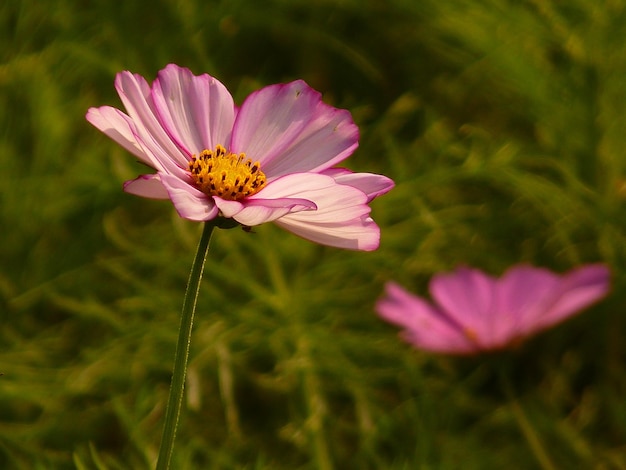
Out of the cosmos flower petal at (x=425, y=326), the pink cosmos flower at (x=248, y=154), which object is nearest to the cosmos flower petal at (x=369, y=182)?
the pink cosmos flower at (x=248, y=154)

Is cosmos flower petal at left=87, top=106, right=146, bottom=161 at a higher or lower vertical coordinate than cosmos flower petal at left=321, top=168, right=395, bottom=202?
higher

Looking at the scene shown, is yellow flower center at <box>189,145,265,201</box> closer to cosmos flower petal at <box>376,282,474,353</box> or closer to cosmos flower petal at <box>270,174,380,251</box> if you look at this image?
cosmos flower petal at <box>270,174,380,251</box>

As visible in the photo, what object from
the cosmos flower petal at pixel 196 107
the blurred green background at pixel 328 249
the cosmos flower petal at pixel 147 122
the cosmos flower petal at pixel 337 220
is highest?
the blurred green background at pixel 328 249

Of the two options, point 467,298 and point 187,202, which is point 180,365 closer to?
point 187,202

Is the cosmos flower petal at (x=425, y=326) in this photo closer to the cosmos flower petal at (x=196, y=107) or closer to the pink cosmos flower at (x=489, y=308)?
the pink cosmos flower at (x=489, y=308)

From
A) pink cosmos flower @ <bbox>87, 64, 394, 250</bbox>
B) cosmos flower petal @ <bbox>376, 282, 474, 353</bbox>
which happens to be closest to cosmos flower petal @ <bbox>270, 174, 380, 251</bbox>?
pink cosmos flower @ <bbox>87, 64, 394, 250</bbox>

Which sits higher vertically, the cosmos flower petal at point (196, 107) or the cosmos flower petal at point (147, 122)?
the cosmos flower petal at point (196, 107)
